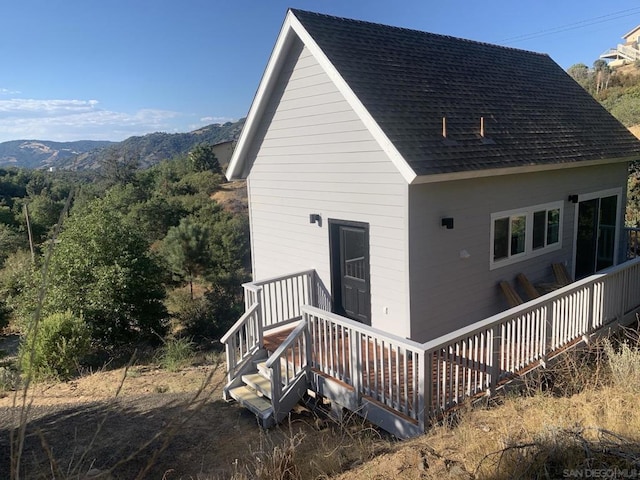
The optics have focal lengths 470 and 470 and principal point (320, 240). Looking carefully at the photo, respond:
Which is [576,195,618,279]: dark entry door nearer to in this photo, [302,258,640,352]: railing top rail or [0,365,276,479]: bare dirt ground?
[302,258,640,352]: railing top rail

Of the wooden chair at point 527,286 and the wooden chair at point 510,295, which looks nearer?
the wooden chair at point 510,295

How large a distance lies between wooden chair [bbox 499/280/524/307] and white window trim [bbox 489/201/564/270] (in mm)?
361

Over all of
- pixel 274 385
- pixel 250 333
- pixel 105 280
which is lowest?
pixel 105 280

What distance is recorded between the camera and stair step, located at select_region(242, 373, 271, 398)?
7.39 m

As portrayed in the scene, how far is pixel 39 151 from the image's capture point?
934cm

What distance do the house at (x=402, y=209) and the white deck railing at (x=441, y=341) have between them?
0.03m

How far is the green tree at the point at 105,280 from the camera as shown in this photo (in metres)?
15.6

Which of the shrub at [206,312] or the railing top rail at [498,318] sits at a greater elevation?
the railing top rail at [498,318]

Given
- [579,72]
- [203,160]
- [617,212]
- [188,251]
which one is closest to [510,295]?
[617,212]

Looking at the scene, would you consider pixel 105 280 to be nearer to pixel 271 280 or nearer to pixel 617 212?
pixel 271 280

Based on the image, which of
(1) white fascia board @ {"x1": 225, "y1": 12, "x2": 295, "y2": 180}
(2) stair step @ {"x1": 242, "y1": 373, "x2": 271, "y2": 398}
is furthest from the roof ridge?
(2) stair step @ {"x1": 242, "y1": 373, "x2": 271, "y2": 398}

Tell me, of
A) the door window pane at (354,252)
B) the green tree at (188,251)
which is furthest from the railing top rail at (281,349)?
the green tree at (188,251)

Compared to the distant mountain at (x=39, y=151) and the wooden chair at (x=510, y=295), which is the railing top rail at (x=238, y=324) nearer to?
the distant mountain at (x=39, y=151)

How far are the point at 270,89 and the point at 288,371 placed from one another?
5.42 meters
